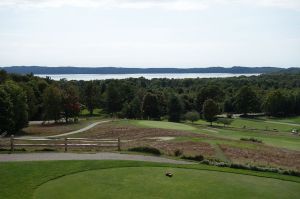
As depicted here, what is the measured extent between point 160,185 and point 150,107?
256 feet

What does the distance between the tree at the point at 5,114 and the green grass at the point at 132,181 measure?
31.3 meters

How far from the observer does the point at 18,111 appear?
197 ft

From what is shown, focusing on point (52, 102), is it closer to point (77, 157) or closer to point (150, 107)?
point (150, 107)

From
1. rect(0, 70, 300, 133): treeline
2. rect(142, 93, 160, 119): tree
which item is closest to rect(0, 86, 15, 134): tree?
rect(0, 70, 300, 133): treeline

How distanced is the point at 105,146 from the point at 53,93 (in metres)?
49.0

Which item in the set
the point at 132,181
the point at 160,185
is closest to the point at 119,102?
the point at 132,181

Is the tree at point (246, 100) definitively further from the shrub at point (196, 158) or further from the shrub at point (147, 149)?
the shrub at point (196, 158)

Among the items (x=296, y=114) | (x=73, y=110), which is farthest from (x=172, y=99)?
(x=296, y=114)

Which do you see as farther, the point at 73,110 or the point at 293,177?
the point at 73,110

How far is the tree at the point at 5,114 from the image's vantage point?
5147cm

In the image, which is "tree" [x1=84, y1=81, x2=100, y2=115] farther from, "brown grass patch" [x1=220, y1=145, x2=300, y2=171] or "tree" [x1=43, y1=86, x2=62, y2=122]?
"brown grass patch" [x1=220, y1=145, x2=300, y2=171]

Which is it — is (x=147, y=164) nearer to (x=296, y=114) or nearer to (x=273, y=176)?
(x=273, y=176)

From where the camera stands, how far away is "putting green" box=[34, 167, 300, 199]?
54.5ft

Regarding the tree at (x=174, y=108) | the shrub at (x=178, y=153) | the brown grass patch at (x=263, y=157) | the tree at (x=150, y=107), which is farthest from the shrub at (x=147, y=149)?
the tree at (x=174, y=108)
